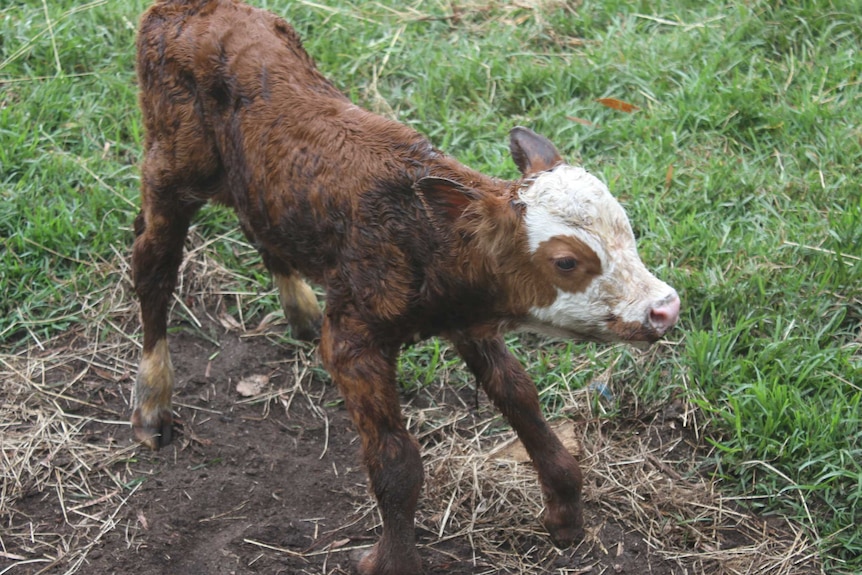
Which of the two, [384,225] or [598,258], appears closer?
[598,258]

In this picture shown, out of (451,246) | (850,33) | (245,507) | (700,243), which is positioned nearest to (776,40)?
(850,33)

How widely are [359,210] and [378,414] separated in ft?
2.54

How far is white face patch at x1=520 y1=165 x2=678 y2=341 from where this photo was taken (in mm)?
3510

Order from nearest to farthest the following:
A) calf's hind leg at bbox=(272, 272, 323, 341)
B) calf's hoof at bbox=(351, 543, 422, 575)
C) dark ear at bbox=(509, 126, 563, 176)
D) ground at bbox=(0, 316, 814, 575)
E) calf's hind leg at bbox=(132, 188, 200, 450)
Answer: dark ear at bbox=(509, 126, 563, 176) < calf's hoof at bbox=(351, 543, 422, 575) < ground at bbox=(0, 316, 814, 575) < calf's hind leg at bbox=(132, 188, 200, 450) < calf's hind leg at bbox=(272, 272, 323, 341)

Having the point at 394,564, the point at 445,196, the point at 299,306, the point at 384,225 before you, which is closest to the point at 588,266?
the point at 445,196

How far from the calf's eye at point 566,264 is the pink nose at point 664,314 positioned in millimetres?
306

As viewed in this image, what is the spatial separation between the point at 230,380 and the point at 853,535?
3.02 metres

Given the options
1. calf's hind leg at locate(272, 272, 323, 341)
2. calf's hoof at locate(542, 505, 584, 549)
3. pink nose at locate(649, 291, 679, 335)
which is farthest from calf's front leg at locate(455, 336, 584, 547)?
calf's hind leg at locate(272, 272, 323, 341)

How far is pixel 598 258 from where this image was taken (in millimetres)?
3529

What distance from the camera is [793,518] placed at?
4.40m

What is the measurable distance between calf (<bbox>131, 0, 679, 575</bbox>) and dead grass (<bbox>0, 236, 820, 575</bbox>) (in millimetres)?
315

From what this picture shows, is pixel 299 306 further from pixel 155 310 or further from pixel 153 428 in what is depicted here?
pixel 153 428

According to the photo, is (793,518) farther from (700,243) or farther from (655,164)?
(655,164)

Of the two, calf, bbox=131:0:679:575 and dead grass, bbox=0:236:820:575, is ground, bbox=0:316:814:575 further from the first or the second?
calf, bbox=131:0:679:575
